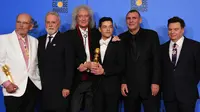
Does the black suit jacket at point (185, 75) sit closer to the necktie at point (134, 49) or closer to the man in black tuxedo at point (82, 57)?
the necktie at point (134, 49)

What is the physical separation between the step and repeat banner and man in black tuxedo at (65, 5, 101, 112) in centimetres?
48

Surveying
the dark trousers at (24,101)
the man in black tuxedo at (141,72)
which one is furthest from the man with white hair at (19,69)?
the man in black tuxedo at (141,72)

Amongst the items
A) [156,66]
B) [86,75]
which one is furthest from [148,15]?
[86,75]

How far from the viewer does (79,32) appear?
111 inches

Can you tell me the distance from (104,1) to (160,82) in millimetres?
1204

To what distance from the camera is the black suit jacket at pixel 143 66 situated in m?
2.69

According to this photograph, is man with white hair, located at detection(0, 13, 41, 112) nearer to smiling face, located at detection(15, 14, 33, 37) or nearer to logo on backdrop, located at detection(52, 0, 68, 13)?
smiling face, located at detection(15, 14, 33, 37)

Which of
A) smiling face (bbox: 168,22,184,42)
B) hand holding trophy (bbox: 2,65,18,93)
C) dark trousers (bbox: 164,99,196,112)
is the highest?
smiling face (bbox: 168,22,184,42)

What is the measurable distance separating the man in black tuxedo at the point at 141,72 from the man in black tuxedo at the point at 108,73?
4.3 inches

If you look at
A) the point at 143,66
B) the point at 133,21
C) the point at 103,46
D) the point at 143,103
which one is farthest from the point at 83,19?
the point at 143,103

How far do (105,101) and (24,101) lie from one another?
785mm

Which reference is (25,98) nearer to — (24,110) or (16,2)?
(24,110)

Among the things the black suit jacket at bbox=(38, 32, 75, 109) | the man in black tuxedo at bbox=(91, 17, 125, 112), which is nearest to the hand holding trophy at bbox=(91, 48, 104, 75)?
the man in black tuxedo at bbox=(91, 17, 125, 112)

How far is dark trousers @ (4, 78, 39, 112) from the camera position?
2.60m
